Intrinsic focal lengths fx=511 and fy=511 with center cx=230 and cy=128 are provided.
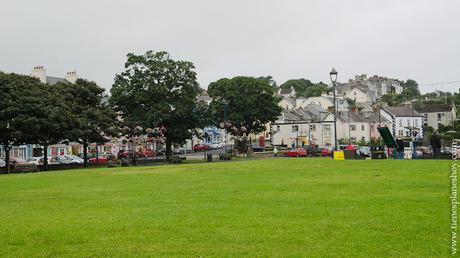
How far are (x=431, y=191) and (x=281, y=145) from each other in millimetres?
100253

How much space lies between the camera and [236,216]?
14.0 meters

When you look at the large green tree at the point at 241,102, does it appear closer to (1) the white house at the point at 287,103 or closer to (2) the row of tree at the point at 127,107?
(2) the row of tree at the point at 127,107

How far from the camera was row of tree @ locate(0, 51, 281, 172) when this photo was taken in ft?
171

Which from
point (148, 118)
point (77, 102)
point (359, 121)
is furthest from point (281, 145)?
point (77, 102)

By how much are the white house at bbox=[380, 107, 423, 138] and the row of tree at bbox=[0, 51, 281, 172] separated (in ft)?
130

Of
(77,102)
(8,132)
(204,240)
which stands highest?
(77,102)

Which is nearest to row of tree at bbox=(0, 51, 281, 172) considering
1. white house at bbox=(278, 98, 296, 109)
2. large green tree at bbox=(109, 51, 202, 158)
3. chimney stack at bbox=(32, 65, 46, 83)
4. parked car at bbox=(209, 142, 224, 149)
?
large green tree at bbox=(109, 51, 202, 158)

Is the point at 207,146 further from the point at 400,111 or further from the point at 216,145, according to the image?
the point at 400,111

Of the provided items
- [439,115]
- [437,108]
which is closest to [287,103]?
[437,108]

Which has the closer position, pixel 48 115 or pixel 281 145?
pixel 48 115

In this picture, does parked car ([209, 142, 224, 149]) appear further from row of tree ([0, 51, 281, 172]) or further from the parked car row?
row of tree ([0, 51, 281, 172])

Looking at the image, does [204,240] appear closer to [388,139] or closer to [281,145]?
[388,139]

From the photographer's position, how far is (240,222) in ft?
42.8

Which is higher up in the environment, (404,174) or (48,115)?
(48,115)
